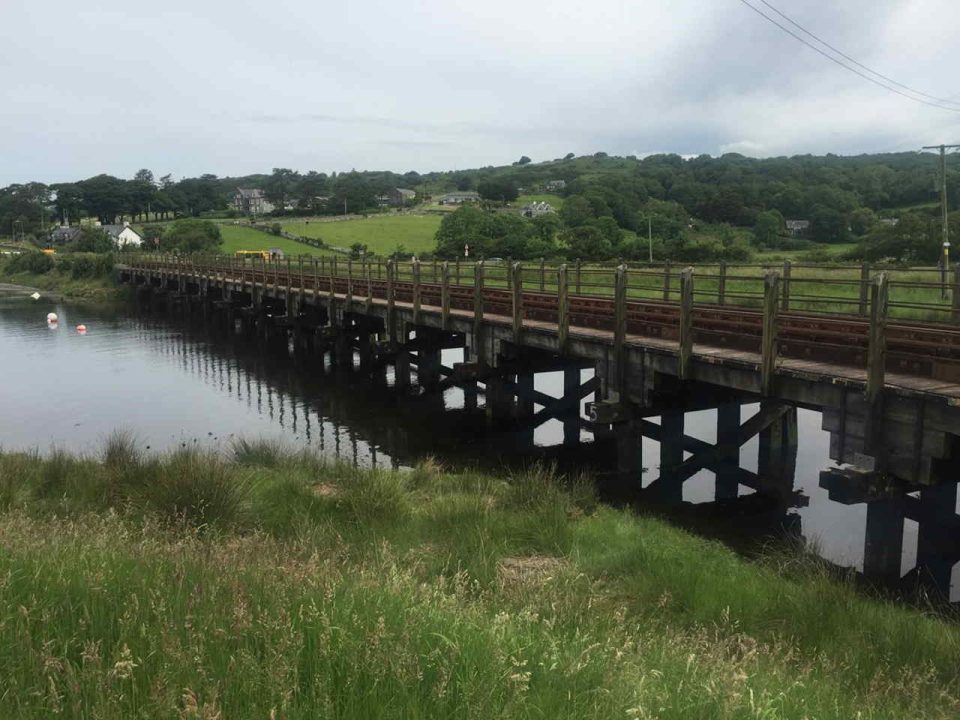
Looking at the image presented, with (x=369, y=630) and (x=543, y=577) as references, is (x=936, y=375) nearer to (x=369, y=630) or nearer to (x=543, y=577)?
(x=543, y=577)

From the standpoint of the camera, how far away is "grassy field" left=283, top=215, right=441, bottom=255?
314 feet

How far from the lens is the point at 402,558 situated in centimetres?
737

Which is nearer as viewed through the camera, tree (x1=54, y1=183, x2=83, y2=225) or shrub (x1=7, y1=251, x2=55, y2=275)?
shrub (x1=7, y1=251, x2=55, y2=275)

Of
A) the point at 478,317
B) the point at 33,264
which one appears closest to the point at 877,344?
the point at 478,317

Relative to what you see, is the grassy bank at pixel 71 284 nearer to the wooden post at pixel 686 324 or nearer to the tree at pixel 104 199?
the wooden post at pixel 686 324

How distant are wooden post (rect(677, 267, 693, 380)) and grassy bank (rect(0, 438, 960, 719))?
4.25m

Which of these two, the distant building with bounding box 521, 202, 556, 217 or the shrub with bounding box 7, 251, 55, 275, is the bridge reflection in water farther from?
the distant building with bounding box 521, 202, 556, 217

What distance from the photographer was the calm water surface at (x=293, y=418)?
14.0m

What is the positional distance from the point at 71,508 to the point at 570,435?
11.7m

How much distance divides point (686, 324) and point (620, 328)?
1.85 metres

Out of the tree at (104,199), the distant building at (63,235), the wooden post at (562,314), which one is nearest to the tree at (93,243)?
the distant building at (63,235)

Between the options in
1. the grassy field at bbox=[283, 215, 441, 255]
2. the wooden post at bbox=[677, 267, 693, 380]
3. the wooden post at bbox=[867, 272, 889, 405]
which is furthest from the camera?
the grassy field at bbox=[283, 215, 441, 255]

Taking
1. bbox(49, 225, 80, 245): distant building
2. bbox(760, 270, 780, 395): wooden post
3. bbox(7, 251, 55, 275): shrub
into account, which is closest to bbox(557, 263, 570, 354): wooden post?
bbox(760, 270, 780, 395): wooden post

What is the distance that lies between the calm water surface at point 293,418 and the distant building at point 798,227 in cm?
6967
